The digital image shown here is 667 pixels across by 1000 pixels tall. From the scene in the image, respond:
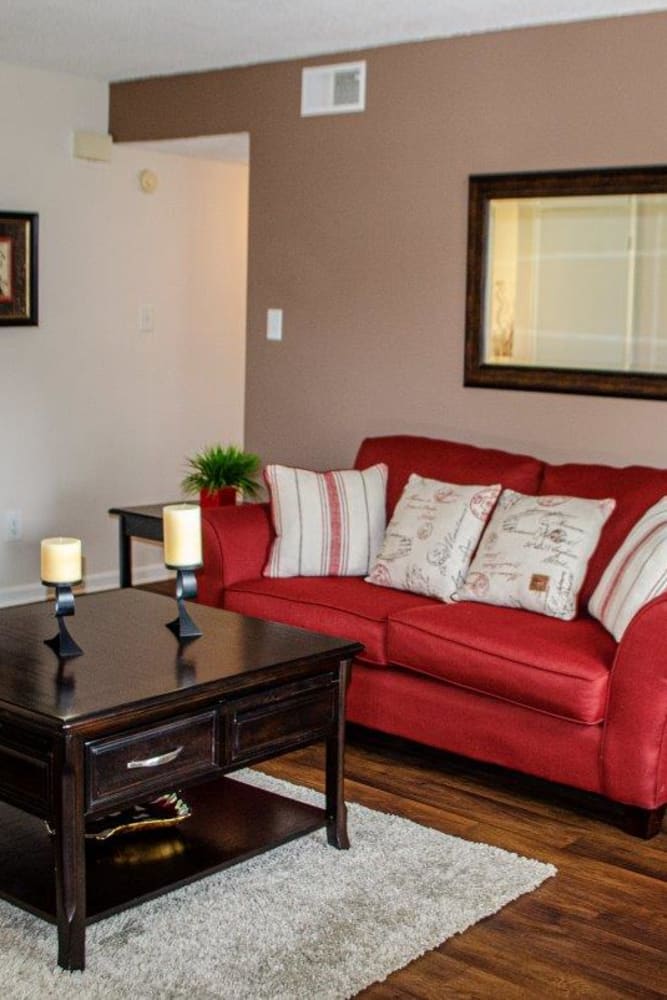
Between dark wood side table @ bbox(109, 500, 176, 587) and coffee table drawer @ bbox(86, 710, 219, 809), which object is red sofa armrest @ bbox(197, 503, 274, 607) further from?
coffee table drawer @ bbox(86, 710, 219, 809)

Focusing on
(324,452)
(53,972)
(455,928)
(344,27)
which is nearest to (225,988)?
(53,972)

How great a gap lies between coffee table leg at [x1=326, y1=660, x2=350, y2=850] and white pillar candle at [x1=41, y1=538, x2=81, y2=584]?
707 mm

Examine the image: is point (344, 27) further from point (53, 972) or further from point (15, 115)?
point (53, 972)

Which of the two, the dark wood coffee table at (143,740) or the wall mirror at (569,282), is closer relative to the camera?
the dark wood coffee table at (143,740)

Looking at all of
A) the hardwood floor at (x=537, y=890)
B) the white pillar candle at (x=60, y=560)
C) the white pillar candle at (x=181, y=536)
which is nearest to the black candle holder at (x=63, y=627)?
the white pillar candle at (x=60, y=560)

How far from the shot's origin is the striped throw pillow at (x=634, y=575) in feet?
12.1

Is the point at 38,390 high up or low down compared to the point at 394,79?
down

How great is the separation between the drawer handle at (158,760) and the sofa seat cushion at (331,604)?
1.21 metres

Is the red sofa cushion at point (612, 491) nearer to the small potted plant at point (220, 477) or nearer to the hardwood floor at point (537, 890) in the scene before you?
the hardwood floor at point (537, 890)

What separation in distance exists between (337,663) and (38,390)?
10.1 ft

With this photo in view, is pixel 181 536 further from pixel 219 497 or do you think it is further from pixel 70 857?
pixel 219 497

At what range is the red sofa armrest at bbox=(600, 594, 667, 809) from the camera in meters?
3.49

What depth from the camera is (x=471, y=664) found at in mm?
3814

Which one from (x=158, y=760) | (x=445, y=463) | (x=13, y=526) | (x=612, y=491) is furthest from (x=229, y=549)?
(x=13, y=526)
